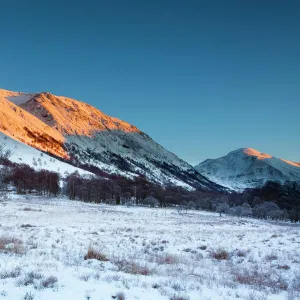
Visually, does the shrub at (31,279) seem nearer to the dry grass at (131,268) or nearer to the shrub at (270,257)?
the dry grass at (131,268)

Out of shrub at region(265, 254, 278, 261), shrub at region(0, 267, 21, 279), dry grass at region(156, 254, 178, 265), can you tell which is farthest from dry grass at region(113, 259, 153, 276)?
shrub at region(265, 254, 278, 261)

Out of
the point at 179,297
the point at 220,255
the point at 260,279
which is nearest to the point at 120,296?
the point at 179,297

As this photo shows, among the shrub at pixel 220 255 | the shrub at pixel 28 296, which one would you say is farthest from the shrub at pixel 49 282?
the shrub at pixel 220 255

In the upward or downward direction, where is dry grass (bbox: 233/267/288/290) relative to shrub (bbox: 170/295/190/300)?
downward

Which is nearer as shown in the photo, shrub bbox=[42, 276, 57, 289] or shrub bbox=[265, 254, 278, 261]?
shrub bbox=[42, 276, 57, 289]

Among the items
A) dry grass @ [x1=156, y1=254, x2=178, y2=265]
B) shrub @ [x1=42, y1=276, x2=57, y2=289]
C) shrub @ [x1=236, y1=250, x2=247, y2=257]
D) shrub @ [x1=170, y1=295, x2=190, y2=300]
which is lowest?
shrub @ [x1=236, y1=250, x2=247, y2=257]

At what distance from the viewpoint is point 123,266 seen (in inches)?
508

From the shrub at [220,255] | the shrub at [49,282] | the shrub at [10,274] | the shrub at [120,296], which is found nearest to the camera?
the shrub at [120,296]

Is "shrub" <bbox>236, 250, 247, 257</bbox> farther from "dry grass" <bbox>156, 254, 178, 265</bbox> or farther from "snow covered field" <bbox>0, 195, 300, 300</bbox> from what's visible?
"dry grass" <bbox>156, 254, 178, 265</bbox>

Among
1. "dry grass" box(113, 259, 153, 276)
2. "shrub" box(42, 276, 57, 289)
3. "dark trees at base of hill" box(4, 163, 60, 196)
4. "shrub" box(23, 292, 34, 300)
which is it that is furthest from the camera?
"dark trees at base of hill" box(4, 163, 60, 196)

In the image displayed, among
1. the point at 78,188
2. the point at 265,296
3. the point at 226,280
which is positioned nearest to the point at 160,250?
the point at 226,280

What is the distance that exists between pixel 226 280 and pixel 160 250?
788cm

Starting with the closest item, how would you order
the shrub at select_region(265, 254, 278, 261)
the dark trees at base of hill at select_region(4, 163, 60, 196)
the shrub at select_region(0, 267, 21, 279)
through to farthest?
the shrub at select_region(0, 267, 21, 279) < the shrub at select_region(265, 254, 278, 261) < the dark trees at base of hill at select_region(4, 163, 60, 196)

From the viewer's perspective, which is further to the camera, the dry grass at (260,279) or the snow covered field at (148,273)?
the dry grass at (260,279)
